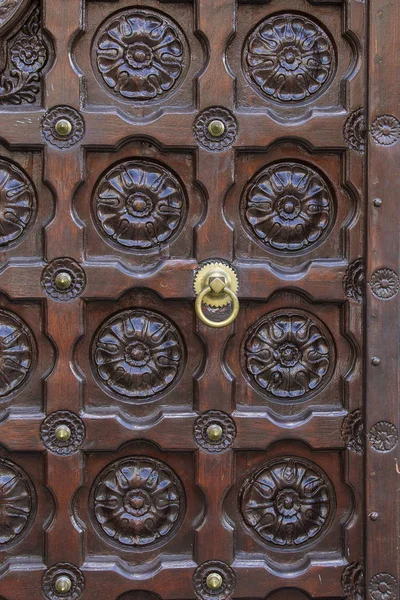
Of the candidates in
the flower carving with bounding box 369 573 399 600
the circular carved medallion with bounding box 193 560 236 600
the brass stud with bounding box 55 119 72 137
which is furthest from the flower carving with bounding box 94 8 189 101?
the flower carving with bounding box 369 573 399 600

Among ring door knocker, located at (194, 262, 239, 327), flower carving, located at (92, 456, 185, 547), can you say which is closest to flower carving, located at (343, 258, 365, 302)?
ring door knocker, located at (194, 262, 239, 327)

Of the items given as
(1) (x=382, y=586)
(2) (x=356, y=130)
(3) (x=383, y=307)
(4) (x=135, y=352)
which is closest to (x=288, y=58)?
(2) (x=356, y=130)

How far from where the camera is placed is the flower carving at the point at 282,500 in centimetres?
122

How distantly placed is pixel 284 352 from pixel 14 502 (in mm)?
556

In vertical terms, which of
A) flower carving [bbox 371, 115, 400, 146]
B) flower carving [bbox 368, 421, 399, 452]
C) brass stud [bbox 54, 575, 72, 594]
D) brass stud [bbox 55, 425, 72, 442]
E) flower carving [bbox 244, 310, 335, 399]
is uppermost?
flower carving [bbox 371, 115, 400, 146]

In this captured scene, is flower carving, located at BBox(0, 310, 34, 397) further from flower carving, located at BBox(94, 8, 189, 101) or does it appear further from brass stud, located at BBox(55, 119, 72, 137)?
flower carving, located at BBox(94, 8, 189, 101)

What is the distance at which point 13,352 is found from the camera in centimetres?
118

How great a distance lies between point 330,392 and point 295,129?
48 cm

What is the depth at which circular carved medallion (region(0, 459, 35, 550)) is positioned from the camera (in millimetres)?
1196

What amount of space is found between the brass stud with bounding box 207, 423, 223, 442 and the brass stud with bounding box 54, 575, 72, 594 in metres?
0.36

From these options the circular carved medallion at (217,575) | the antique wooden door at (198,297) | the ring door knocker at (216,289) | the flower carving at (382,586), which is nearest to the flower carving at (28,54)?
the antique wooden door at (198,297)

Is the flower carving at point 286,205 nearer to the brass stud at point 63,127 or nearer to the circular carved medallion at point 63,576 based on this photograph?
the brass stud at point 63,127

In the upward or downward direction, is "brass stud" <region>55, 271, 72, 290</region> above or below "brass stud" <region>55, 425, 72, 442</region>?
above

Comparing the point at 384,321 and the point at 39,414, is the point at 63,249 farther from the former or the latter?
the point at 384,321
